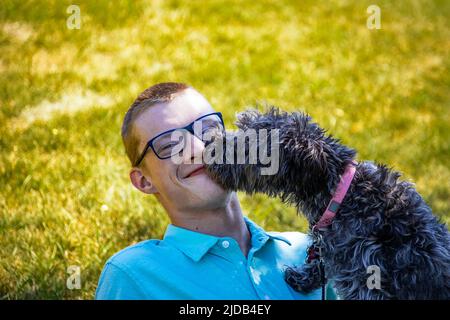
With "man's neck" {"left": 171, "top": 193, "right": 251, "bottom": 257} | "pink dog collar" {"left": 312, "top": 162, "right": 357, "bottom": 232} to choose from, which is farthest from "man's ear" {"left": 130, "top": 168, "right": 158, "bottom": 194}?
"pink dog collar" {"left": 312, "top": 162, "right": 357, "bottom": 232}

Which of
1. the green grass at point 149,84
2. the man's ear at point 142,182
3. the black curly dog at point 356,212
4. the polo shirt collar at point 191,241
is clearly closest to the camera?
the black curly dog at point 356,212

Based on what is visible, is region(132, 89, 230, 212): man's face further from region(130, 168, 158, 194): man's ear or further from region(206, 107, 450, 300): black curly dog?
region(206, 107, 450, 300): black curly dog

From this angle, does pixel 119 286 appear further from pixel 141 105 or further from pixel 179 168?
pixel 141 105

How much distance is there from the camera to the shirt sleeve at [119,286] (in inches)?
129

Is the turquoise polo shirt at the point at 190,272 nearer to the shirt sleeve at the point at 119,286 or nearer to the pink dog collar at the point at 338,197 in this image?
the shirt sleeve at the point at 119,286

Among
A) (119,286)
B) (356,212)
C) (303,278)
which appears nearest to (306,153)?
(356,212)

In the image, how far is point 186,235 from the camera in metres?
3.50

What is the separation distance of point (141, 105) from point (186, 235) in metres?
0.81

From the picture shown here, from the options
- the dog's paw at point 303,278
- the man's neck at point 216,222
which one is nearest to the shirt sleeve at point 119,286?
the man's neck at point 216,222

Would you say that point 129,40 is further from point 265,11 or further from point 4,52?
point 265,11

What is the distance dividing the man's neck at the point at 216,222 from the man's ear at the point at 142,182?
216mm

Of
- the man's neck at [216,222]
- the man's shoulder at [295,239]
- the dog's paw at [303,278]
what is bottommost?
the dog's paw at [303,278]

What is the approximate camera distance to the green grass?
5.11m

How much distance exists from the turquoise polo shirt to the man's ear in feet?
0.92
